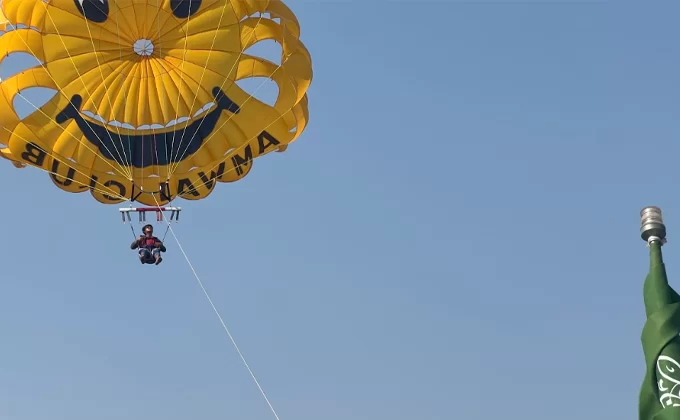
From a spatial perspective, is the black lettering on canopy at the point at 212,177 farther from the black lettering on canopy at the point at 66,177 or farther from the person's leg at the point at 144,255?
the person's leg at the point at 144,255

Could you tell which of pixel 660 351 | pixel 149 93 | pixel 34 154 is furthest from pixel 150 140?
pixel 660 351

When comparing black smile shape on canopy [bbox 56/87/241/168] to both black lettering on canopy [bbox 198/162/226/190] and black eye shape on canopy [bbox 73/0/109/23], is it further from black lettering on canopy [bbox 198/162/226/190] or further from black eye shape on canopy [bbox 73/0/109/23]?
black eye shape on canopy [bbox 73/0/109/23]

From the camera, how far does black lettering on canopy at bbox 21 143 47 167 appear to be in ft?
75.6

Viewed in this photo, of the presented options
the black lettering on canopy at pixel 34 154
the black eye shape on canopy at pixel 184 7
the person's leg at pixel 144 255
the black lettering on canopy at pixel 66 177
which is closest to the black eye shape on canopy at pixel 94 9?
the black eye shape on canopy at pixel 184 7

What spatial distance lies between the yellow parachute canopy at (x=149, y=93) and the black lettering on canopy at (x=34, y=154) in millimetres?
22

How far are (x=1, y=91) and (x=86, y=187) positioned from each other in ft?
10.0

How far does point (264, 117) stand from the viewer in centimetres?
2312

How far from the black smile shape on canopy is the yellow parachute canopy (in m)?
0.02

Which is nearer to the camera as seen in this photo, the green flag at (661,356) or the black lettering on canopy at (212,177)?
the green flag at (661,356)

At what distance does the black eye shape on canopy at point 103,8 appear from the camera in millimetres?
21984

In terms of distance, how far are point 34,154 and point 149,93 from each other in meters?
2.90

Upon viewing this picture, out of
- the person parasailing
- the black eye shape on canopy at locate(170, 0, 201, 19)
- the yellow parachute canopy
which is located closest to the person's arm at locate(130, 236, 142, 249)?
the person parasailing

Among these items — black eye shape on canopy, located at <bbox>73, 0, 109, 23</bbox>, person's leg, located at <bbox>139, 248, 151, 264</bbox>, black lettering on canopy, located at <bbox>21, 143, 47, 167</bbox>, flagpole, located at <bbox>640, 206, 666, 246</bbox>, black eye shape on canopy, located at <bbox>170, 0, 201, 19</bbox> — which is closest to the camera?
flagpole, located at <bbox>640, 206, 666, 246</bbox>

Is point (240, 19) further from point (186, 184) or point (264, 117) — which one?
point (186, 184)
